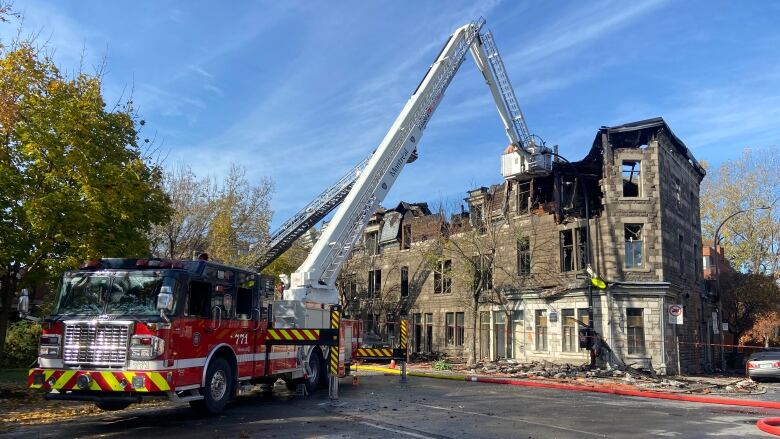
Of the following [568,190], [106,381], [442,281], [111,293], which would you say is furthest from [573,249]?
[106,381]

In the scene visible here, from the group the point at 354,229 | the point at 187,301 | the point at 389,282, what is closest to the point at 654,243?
the point at 354,229

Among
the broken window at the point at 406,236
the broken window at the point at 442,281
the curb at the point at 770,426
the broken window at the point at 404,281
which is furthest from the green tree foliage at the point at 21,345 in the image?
the curb at the point at 770,426

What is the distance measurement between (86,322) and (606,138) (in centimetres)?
2330

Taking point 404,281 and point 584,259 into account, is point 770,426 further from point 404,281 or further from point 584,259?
point 404,281

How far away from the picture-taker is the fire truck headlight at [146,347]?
9.54 meters

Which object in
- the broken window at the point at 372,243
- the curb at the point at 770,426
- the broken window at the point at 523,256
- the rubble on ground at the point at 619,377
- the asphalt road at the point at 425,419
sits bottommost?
the rubble on ground at the point at 619,377

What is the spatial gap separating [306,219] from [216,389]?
1840cm

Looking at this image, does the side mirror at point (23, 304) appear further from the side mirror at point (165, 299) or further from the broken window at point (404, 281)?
the broken window at point (404, 281)

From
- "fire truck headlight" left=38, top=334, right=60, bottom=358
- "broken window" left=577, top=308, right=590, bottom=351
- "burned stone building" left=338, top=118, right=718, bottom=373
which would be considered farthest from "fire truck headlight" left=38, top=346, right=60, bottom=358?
"broken window" left=577, top=308, right=590, bottom=351

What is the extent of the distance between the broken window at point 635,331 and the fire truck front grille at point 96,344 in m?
21.2

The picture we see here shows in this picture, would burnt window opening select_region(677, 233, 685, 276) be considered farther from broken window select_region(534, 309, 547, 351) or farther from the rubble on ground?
broken window select_region(534, 309, 547, 351)

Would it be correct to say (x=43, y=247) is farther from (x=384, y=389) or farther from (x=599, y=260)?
(x=599, y=260)

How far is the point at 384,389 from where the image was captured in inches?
645

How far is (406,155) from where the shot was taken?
67.4ft
